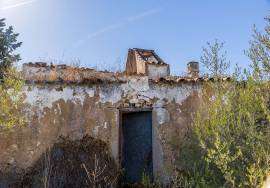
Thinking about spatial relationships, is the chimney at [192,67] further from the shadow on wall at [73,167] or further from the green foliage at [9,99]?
the green foliage at [9,99]

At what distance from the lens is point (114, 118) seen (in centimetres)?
985

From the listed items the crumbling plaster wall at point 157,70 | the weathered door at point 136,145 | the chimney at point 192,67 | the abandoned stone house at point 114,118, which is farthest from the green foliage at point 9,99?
the chimney at point 192,67

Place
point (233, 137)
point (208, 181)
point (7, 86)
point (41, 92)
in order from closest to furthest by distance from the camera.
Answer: point (233, 137), point (208, 181), point (7, 86), point (41, 92)

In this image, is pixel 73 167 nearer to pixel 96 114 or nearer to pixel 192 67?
pixel 96 114

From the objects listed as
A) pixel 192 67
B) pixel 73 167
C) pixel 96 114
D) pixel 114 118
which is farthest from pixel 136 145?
pixel 192 67

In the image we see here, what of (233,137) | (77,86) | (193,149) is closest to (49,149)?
(77,86)

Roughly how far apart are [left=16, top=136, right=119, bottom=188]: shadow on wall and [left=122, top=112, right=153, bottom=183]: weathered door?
81 cm

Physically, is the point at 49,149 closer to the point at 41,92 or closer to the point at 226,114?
the point at 41,92

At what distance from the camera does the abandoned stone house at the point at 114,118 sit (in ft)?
30.6

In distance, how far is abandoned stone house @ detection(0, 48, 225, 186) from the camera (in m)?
9.33

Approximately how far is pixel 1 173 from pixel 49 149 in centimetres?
116

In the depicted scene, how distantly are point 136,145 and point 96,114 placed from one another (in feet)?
4.46

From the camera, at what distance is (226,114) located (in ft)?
21.3

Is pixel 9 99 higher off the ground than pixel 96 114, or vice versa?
pixel 9 99
